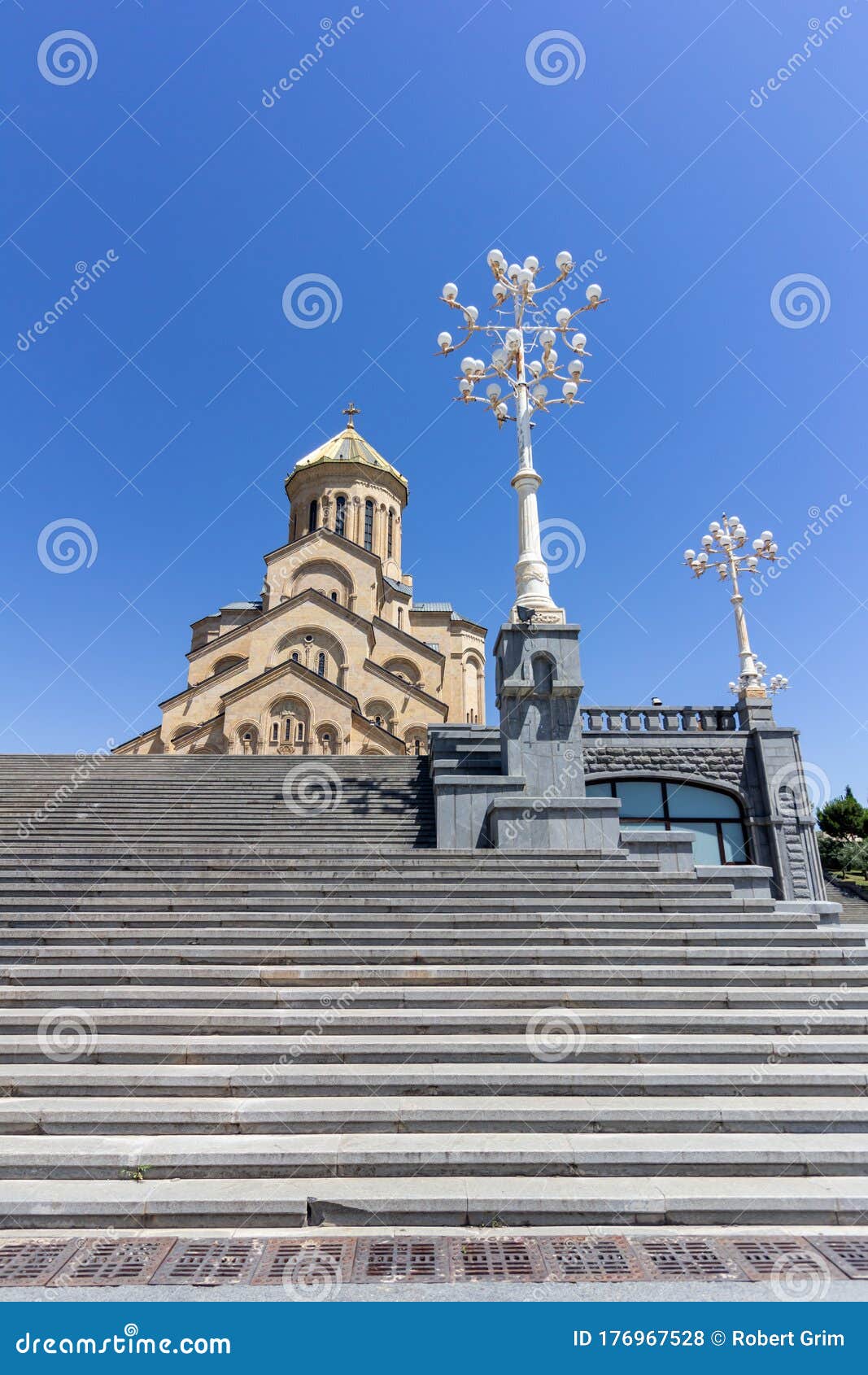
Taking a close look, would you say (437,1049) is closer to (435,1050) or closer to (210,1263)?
(435,1050)

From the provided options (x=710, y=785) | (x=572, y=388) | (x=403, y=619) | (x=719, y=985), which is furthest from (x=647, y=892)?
(x=403, y=619)

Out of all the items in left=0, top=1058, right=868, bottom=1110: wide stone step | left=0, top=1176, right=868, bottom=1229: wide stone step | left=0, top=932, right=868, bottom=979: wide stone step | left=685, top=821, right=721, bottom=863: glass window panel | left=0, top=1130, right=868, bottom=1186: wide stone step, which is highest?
left=685, top=821, right=721, bottom=863: glass window panel

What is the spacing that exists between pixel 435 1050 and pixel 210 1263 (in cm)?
207

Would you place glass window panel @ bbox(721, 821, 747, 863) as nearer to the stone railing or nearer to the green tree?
the stone railing

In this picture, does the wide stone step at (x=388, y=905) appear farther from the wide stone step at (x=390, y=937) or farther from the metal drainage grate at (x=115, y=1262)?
the metal drainage grate at (x=115, y=1262)

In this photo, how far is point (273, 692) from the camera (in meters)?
27.5

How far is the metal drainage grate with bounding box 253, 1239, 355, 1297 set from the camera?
329cm

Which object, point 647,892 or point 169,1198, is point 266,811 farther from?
point 169,1198

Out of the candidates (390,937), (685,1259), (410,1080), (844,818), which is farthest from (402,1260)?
(844,818)

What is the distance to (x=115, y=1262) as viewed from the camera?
3.47 m

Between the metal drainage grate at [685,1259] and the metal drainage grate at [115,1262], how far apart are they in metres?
2.33

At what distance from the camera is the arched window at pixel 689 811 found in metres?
18.0

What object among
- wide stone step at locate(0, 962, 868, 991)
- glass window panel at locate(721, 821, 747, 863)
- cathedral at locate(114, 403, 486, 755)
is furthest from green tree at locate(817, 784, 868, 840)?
wide stone step at locate(0, 962, 868, 991)

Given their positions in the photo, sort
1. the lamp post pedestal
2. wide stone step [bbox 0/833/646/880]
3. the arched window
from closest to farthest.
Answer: wide stone step [bbox 0/833/646/880] → the lamp post pedestal → the arched window
